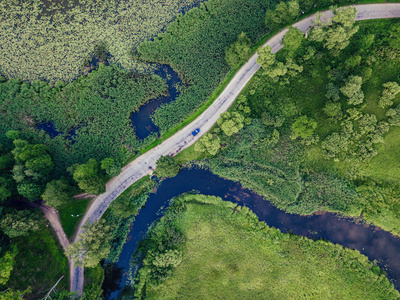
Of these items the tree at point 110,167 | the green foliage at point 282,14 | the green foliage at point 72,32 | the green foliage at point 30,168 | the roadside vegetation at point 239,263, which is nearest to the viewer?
the green foliage at point 30,168

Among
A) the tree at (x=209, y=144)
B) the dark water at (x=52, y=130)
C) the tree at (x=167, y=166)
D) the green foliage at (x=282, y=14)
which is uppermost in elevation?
the green foliage at (x=282, y=14)

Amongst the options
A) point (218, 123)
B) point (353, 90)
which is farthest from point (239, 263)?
point (353, 90)

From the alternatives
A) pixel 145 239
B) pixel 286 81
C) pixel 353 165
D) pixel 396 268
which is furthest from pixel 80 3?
pixel 396 268

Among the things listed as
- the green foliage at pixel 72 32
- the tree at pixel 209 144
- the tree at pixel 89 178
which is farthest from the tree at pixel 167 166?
the green foliage at pixel 72 32

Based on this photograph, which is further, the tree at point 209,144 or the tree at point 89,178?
the tree at point 209,144

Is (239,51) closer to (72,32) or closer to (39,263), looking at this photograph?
(72,32)

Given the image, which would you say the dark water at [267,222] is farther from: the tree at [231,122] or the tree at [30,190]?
the tree at [30,190]
